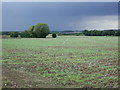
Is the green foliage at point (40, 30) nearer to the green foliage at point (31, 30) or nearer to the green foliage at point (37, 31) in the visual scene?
the green foliage at point (37, 31)

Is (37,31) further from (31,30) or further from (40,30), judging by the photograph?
(31,30)

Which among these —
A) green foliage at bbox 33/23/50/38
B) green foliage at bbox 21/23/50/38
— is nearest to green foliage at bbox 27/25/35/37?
green foliage at bbox 21/23/50/38

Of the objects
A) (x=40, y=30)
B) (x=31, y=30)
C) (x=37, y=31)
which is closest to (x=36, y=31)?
(x=37, y=31)

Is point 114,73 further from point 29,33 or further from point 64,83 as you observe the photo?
point 29,33

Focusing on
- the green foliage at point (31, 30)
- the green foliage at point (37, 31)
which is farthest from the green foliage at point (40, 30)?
the green foliage at point (31, 30)

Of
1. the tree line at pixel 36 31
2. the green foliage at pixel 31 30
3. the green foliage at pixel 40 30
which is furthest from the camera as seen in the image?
the green foliage at pixel 31 30

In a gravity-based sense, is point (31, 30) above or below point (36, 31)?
above

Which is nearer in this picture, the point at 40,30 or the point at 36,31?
the point at 36,31

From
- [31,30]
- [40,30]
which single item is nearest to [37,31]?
[40,30]

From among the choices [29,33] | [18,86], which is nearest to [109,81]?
[18,86]

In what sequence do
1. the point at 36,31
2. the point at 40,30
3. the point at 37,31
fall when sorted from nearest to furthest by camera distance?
the point at 36,31 → the point at 40,30 → the point at 37,31

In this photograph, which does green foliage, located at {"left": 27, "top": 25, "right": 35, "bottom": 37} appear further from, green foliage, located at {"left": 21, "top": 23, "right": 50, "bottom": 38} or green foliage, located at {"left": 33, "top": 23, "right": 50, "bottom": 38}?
green foliage, located at {"left": 33, "top": 23, "right": 50, "bottom": 38}

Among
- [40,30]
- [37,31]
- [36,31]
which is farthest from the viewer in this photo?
→ [37,31]

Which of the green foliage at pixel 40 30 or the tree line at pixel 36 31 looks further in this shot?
the green foliage at pixel 40 30
